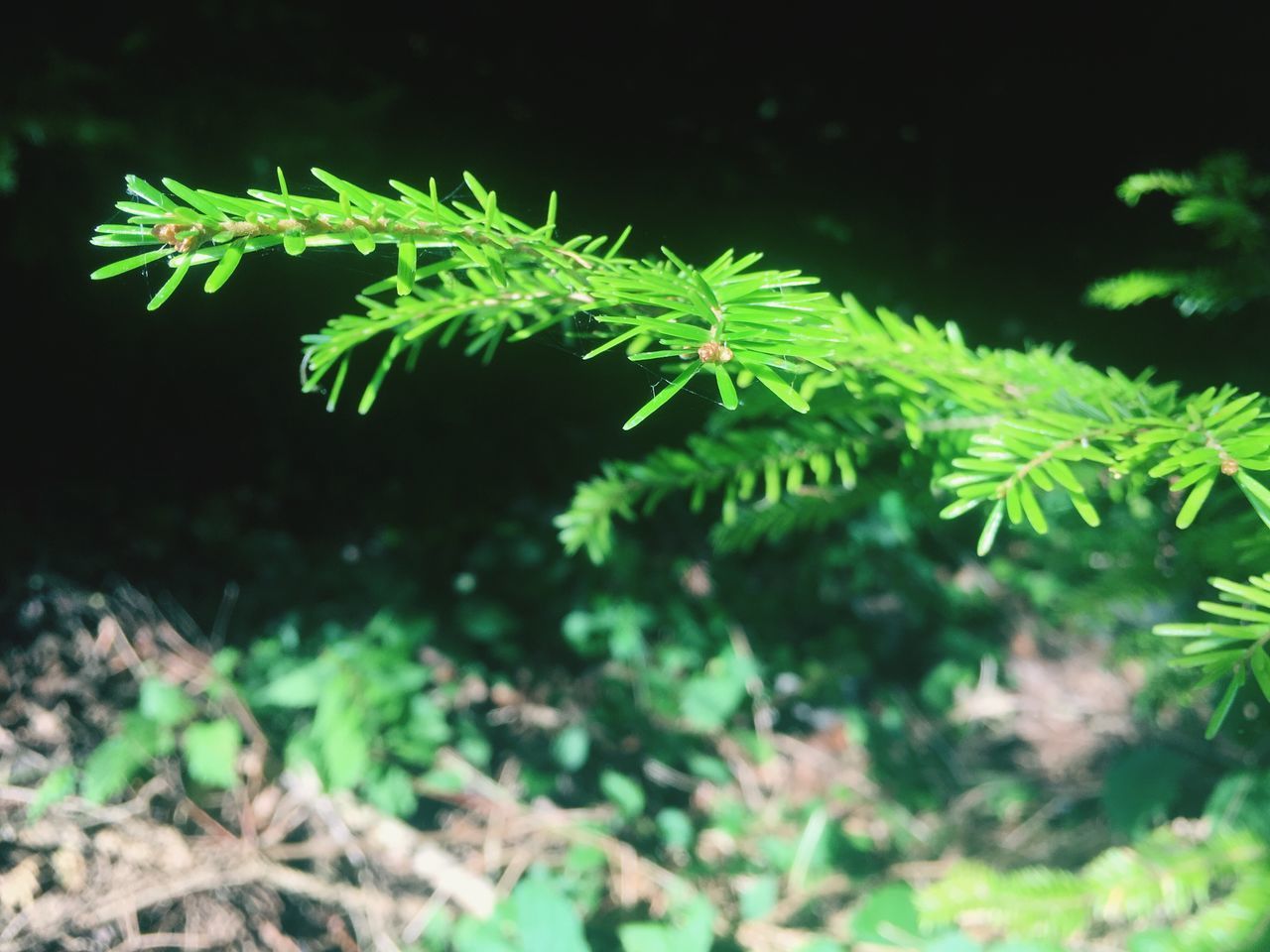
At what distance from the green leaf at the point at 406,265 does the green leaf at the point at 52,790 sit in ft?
5.93

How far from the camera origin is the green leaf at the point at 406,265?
1.91 feet

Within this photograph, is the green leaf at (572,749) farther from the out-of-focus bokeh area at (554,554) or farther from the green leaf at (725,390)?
the green leaf at (725,390)

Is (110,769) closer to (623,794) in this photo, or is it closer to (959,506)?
(623,794)

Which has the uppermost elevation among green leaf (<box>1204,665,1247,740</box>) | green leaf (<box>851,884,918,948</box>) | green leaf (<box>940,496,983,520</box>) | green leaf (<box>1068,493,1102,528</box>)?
green leaf (<box>1068,493,1102,528</box>)

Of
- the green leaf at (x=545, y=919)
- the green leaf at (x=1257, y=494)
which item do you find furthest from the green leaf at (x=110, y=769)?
the green leaf at (x=1257, y=494)

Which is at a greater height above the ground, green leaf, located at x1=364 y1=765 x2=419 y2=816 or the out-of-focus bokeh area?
the out-of-focus bokeh area

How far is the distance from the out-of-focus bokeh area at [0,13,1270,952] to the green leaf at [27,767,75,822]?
0.05 ft

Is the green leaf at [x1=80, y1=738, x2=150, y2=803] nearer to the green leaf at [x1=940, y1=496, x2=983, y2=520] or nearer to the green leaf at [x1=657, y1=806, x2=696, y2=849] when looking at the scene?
the green leaf at [x1=657, y1=806, x2=696, y2=849]

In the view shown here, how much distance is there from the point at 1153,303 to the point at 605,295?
2.04 m

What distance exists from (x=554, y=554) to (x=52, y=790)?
1.29 m

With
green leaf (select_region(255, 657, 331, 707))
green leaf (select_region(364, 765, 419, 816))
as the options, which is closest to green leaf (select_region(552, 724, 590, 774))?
green leaf (select_region(364, 765, 419, 816))

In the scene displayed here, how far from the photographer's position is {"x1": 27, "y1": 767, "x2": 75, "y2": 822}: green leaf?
5.63 feet

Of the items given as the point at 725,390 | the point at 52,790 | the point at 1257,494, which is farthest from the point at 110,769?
the point at 1257,494

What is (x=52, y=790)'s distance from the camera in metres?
1.74
